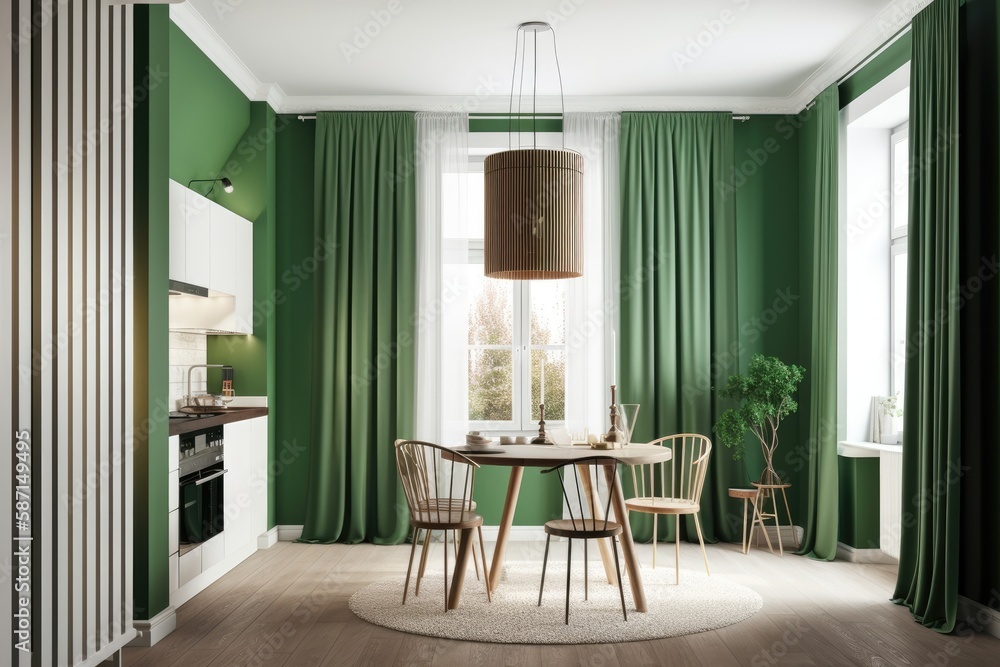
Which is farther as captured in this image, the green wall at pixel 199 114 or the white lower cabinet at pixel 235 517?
the green wall at pixel 199 114

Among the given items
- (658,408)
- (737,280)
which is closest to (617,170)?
(737,280)

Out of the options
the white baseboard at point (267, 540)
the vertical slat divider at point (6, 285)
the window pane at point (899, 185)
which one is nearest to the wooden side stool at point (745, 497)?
the window pane at point (899, 185)

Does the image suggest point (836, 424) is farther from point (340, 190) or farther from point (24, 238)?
point (24, 238)

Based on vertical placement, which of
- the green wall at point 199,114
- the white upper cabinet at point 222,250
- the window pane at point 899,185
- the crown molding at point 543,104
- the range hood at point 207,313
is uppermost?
the crown molding at point 543,104

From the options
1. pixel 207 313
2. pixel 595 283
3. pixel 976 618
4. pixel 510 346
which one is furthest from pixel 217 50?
pixel 976 618

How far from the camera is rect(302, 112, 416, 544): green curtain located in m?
5.89

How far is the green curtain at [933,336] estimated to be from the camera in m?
3.83

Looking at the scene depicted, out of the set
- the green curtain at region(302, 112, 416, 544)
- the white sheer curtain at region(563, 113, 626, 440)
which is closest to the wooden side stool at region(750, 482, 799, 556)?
the white sheer curtain at region(563, 113, 626, 440)

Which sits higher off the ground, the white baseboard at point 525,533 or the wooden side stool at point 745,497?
the wooden side stool at point 745,497

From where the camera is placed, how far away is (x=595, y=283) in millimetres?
5984

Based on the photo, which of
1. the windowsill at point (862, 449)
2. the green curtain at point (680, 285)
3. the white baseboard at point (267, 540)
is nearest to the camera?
the windowsill at point (862, 449)

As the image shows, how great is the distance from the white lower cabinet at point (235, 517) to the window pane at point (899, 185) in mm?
4253

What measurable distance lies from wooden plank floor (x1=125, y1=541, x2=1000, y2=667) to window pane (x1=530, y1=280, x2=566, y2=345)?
2019 mm

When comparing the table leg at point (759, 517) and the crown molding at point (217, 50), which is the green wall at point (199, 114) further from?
the table leg at point (759, 517)
